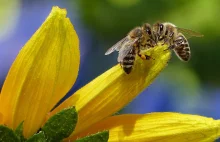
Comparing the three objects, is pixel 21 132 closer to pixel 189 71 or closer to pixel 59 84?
pixel 59 84

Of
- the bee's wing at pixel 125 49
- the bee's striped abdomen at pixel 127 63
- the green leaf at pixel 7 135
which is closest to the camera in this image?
the green leaf at pixel 7 135

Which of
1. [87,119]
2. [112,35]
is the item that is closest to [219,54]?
[112,35]

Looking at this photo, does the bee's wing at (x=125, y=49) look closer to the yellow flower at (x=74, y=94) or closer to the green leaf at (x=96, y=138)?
the yellow flower at (x=74, y=94)

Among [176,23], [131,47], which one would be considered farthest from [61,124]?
[176,23]

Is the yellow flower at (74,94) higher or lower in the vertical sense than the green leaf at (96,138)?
higher

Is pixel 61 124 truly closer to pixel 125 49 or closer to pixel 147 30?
pixel 125 49

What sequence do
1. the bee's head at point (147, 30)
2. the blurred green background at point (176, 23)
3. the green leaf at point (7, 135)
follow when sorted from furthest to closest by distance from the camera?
the blurred green background at point (176, 23), the bee's head at point (147, 30), the green leaf at point (7, 135)

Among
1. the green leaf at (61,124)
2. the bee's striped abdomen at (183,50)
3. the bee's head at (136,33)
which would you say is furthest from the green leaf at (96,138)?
the bee's striped abdomen at (183,50)
